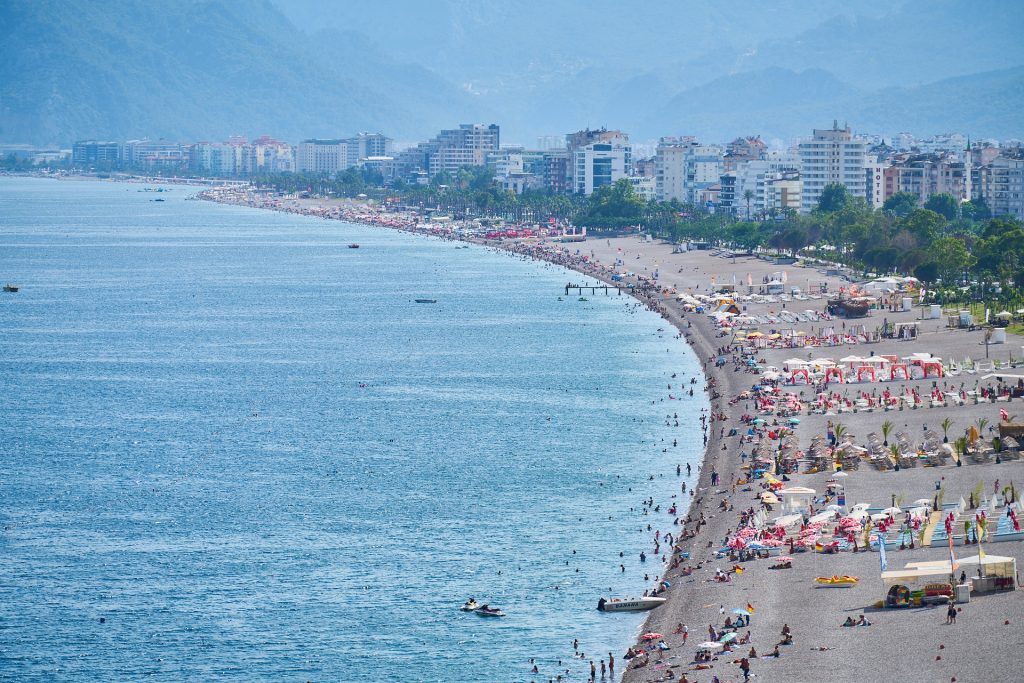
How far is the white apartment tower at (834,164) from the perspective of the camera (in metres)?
137

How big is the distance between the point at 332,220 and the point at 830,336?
125919 mm

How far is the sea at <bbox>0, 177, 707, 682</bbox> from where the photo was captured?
3356 centimetres

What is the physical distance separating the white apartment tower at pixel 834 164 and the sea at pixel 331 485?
4962 cm

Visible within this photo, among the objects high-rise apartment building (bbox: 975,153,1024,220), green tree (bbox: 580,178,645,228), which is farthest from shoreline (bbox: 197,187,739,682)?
high-rise apartment building (bbox: 975,153,1024,220)

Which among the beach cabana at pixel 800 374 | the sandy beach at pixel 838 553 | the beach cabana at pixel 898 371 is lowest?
the sandy beach at pixel 838 553

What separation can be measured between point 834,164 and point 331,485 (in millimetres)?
98542

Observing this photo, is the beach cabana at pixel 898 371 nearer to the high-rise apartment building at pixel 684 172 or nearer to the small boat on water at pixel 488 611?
the small boat on water at pixel 488 611

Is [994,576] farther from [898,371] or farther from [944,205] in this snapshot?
[944,205]

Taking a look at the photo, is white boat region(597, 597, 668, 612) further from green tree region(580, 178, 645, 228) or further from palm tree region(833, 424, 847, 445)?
green tree region(580, 178, 645, 228)

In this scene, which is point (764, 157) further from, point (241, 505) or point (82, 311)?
point (241, 505)

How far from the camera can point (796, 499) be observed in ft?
136

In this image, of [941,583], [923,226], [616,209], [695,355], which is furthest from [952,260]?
[616,209]

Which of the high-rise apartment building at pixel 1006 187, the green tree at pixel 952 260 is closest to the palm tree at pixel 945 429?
the green tree at pixel 952 260

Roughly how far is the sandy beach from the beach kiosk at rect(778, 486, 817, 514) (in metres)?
0.51
